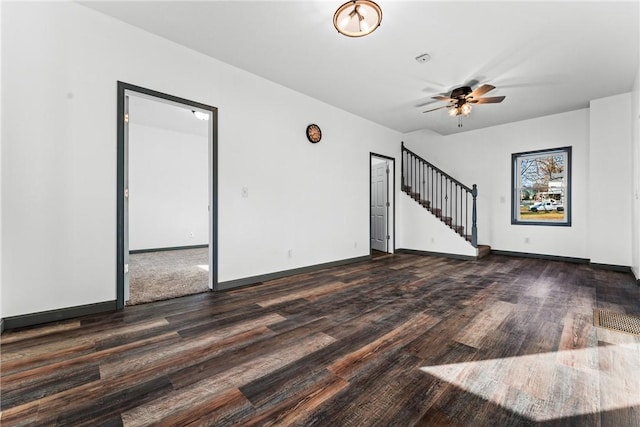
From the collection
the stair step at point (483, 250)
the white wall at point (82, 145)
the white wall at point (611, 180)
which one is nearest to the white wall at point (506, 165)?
the stair step at point (483, 250)

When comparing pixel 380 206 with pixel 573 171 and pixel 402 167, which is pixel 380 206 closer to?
pixel 402 167

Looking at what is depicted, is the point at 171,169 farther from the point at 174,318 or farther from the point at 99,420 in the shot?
the point at 99,420

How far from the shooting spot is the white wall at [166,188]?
6.43m

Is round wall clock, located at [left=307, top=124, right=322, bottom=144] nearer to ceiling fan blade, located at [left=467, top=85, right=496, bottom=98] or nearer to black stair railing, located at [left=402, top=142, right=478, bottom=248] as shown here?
ceiling fan blade, located at [left=467, top=85, right=496, bottom=98]

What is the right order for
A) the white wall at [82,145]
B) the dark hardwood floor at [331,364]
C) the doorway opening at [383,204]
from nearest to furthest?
the dark hardwood floor at [331,364], the white wall at [82,145], the doorway opening at [383,204]

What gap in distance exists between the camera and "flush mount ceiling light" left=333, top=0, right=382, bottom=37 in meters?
2.36

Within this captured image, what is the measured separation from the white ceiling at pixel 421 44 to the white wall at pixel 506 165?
3.36 feet

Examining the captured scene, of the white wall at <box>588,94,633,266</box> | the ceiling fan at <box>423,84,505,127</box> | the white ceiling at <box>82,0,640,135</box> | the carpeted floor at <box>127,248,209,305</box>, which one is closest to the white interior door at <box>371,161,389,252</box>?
the white ceiling at <box>82,0,640,135</box>

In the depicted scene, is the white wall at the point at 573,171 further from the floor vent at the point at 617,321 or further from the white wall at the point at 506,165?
the floor vent at the point at 617,321

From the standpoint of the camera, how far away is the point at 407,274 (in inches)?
171

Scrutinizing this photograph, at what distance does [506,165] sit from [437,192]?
1.57 meters

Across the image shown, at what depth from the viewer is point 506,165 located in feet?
19.9

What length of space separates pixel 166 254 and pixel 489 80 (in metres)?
7.30

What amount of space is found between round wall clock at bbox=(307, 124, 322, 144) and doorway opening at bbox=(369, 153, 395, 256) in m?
2.05
